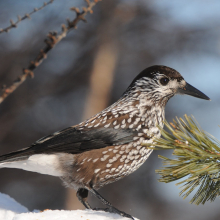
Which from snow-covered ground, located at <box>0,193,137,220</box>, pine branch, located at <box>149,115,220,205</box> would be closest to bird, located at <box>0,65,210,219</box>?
snow-covered ground, located at <box>0,193,137,220</box>

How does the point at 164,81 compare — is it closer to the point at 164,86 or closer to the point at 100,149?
the point at 164,86

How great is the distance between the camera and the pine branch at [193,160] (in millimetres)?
1675

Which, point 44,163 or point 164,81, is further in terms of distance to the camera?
point 164,81

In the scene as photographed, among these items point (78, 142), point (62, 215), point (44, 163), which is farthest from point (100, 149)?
point (62, 215)

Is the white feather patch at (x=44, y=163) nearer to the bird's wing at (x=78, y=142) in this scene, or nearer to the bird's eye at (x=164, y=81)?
the bird's wing at (x=78, y=142)

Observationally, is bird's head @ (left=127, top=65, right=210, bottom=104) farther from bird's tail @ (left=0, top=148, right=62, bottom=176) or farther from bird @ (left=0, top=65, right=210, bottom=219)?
bird's tail @ (left=0, top=148, right=62, bottom=176)

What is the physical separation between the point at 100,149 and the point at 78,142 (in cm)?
20

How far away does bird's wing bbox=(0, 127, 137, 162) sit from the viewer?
98.7 inches

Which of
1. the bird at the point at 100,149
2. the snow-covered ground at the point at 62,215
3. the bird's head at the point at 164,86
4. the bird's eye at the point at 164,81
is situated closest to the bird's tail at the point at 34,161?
the bird at the point at 100,149

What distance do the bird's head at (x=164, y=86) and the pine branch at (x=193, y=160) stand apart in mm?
968

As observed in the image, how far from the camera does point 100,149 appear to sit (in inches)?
99.2

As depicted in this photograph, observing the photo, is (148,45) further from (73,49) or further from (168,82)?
(168,82)

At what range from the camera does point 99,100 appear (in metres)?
5.41

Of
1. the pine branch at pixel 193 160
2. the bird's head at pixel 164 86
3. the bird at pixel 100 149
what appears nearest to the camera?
the pine branch at pixel 193 160
